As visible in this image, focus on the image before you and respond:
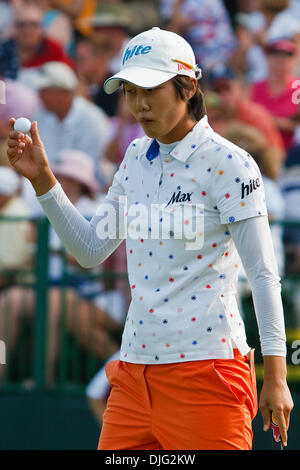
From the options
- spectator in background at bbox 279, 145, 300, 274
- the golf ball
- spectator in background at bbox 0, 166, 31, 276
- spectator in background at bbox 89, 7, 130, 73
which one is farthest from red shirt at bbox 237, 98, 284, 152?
the golf ball

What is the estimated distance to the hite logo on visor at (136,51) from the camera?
2.90m

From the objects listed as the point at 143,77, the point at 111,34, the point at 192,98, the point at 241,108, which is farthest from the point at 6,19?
the point at 143,77

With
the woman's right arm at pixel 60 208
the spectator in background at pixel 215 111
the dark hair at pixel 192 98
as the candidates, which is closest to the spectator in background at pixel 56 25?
the spectator in background at pixel 215 111

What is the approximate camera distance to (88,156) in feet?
24.3

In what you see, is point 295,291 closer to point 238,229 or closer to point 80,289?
point 80,289

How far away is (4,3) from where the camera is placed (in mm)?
8578

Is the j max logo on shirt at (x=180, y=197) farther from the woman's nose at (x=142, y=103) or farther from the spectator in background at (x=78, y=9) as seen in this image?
the spectator in background at (x=78, y=9)

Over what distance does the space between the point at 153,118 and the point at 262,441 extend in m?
3.60

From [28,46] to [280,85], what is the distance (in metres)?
2.37

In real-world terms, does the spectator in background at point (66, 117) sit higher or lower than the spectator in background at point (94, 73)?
lower

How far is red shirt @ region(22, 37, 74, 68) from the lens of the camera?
26.9 ft

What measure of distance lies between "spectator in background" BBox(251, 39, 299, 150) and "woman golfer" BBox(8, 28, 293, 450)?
484cm

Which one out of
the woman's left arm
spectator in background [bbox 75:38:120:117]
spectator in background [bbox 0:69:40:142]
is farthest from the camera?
spectator in background [bbox 75:38:120:117]

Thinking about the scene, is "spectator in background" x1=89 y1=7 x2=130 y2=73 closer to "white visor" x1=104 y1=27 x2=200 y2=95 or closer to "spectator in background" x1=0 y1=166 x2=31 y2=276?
"spectator in background" x1=0 y1=166 x2=31 y2=276
